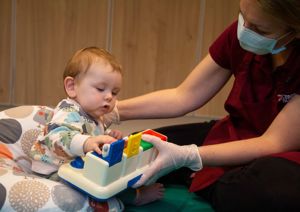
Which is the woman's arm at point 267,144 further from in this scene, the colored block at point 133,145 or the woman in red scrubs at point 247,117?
the colored block at point 133,145

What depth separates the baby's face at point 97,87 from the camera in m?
1.09

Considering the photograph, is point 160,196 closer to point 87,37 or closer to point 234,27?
point 234,27

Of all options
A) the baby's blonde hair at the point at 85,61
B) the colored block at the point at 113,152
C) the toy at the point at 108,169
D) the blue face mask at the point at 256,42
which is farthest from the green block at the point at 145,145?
the blue face mask at the point at 256,42

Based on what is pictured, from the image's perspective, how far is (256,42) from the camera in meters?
1.09

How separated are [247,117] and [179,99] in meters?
0.28

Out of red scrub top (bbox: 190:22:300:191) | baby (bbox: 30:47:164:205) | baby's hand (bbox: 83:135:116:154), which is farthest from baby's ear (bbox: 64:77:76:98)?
red scrub top (bbox: 190:22:300:191)

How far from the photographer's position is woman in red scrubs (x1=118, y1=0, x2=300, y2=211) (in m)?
0.96

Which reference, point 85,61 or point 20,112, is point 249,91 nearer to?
point 85,61

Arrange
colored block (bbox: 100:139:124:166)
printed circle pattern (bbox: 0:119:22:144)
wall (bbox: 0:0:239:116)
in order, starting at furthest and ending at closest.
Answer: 1. wall (bbox: 0:0:239:116)
2. printed circle pattern (bbox: 0:119:22:144)
3. colored block (bbox: 100:139:124:166)

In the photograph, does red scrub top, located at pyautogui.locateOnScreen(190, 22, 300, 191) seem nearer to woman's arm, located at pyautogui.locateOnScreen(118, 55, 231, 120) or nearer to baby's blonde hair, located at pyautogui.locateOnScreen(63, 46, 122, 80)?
woman's arm, located at pyautogui.locateOnScreen(118, 55, 231, 120)

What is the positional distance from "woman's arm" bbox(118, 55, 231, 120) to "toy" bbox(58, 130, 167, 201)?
414mm

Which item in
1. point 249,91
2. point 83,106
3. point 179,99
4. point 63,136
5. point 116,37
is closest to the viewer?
point 63,136

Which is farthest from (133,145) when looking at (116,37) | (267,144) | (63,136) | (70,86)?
(116,37)

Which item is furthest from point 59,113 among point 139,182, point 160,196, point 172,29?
point 172,29
